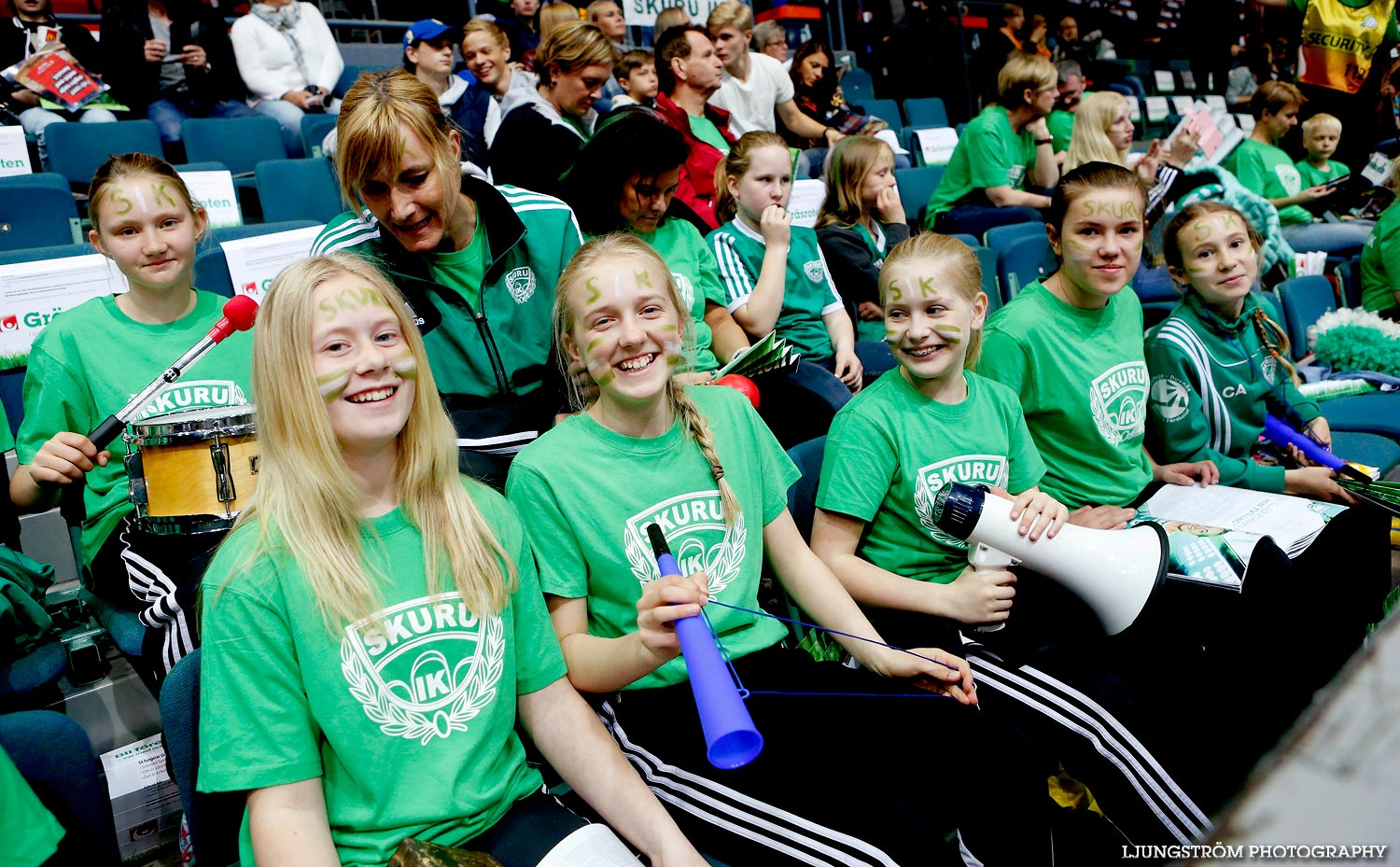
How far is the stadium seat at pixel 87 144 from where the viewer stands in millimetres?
4359

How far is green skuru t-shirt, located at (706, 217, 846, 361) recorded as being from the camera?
10.6 ft

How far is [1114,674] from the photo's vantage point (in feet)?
6.00

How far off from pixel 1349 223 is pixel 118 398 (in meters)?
6.58

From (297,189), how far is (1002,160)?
3678 mm

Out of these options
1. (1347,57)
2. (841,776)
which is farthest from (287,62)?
(1347,57)

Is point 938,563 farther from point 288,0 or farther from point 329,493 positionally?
point 288,0

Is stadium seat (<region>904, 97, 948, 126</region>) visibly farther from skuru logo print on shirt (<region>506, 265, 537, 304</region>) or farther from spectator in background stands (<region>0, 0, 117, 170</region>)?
skuru logo print on shirt (<region>506, 265, 537, 304</region>)

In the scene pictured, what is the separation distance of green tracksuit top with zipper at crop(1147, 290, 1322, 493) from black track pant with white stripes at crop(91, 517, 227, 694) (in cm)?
233

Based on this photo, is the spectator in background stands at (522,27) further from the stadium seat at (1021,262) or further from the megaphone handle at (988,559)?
the megaphone handle at (988,559)

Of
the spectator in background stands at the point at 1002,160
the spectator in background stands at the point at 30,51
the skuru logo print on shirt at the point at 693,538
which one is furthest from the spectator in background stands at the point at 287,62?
the skuru logo print on shirt at the point at 693,538

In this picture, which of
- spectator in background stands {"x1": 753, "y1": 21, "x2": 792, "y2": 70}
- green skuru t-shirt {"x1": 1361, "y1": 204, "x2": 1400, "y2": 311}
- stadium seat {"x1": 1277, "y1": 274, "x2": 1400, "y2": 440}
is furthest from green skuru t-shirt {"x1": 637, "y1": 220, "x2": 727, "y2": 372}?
spectator in background stands {"x1": 753, "y1": 21, "x2": 792, "y2": 70}

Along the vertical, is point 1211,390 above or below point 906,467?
below

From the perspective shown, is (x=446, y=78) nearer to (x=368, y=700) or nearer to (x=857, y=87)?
(x=368, y=700)

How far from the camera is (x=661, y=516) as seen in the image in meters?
1.66
